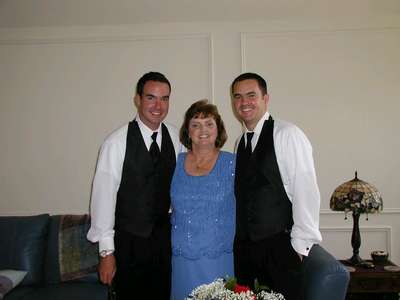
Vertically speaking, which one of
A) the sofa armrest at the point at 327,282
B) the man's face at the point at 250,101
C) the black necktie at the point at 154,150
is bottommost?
the sofa armrest at the point at 327,282

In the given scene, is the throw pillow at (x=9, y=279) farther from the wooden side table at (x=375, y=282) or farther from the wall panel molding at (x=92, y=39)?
the wooden side table at (x=375, y=282)

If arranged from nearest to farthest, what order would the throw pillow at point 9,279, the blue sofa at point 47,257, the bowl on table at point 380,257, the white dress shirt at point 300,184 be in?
the white dress shirt at point 300,184, the throw pillow at point 9,279, the blue sofa at point 47,257, the bowl on table at point 380,257

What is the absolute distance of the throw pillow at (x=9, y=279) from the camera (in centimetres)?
226

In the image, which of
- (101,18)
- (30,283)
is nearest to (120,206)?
(30,283)

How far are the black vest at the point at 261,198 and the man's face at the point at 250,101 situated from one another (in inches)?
6.5

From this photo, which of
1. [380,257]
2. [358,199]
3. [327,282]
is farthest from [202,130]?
[380,257]

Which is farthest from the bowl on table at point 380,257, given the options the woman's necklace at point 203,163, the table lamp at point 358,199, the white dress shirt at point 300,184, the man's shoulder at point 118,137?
the man's shoulder at point 118,137

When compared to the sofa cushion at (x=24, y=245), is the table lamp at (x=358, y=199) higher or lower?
higher

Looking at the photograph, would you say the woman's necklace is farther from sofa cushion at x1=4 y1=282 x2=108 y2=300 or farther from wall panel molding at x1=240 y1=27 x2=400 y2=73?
wall panel molding at x1=240 y1=27 x2=400 y2=73

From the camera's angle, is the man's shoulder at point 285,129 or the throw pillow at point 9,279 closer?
the man's shoulder at point 285,129

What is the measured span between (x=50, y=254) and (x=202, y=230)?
1354 mm

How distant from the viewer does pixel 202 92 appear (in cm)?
327

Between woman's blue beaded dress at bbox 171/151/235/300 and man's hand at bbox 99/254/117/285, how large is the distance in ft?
1.18

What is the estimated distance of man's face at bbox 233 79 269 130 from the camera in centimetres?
200
